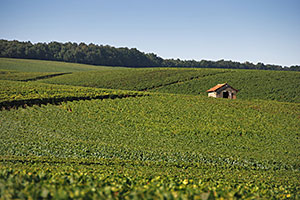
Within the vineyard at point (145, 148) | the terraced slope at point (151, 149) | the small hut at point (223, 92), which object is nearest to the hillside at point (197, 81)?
the vineyard at point (145, 148)

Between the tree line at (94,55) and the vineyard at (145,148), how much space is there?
104m

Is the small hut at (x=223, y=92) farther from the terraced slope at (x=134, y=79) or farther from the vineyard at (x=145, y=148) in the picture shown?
the terraced slope at (x=134, y=79)

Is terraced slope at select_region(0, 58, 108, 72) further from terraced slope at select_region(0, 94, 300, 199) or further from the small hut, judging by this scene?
the small hut

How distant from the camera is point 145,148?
22.5m

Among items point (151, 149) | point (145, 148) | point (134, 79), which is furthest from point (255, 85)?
point (151, 149)

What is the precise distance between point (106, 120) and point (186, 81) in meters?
44.7

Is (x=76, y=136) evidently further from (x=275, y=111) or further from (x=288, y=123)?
(x=275, y=111)

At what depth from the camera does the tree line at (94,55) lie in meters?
141

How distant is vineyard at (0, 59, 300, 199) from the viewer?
7824mm

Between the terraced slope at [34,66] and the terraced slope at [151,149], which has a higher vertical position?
the terraced slope at [34,66]

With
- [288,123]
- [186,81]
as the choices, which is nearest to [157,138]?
[288,123]

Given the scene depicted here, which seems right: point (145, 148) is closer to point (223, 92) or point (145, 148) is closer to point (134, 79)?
point (223, 92)

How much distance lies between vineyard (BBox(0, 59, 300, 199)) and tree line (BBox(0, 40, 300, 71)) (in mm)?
103685

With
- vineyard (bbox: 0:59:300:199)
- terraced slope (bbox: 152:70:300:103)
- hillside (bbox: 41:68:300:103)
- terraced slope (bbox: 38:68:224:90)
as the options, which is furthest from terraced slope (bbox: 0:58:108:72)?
vineyard (bbox: 0:59:300:199)
